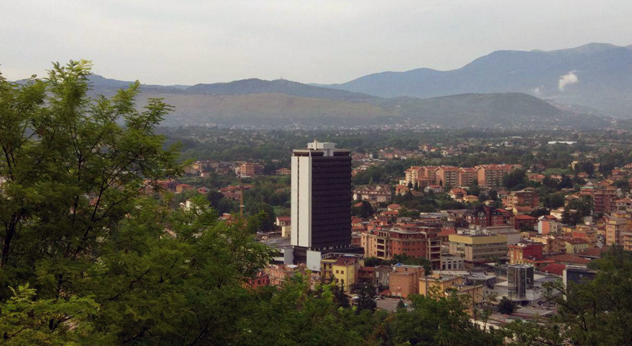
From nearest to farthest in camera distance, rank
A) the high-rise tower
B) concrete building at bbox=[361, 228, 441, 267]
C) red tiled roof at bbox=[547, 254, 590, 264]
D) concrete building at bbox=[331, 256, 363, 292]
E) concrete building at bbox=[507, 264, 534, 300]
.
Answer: concrete building at bbox=[507, 264, 534, 300] → concrete building at bbox=[331, 256, 363, 292] → red tiled roof at bbox=[547, 254, 590, 264] → the high-rise tower → concrete building at bbox=[361, 228, 441, 267]

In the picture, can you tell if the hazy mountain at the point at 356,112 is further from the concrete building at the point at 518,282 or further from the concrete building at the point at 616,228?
the concrete building at the point at 518,282

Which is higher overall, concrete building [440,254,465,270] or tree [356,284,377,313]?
tree [356,284,377,313]

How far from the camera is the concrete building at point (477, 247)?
3262cm

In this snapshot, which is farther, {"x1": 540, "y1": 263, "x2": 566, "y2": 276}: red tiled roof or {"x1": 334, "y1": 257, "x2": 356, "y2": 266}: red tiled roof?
{"x1": 540, "y1": 263, "x2": 566, "y2": 276}: red tiled roof

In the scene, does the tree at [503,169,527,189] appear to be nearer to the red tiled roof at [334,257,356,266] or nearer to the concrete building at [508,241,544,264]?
the concrete building at [508,241,544,264]

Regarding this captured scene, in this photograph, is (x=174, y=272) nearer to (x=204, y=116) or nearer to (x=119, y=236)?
(x=119, y=236)

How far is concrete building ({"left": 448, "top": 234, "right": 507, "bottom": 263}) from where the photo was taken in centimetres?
3262

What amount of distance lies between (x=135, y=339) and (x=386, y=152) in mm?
84021

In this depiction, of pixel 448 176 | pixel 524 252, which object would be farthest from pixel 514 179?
pixel 524 252

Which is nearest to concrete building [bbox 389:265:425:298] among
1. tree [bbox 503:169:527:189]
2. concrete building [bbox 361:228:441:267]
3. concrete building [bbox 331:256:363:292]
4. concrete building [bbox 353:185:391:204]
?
concrete building [bbox 331:256:363:292]

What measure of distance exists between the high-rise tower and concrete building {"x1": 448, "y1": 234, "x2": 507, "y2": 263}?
13.9ft

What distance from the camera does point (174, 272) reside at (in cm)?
586

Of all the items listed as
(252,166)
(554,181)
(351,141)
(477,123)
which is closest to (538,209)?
(554,181)

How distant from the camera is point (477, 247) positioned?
3275 centimetres
